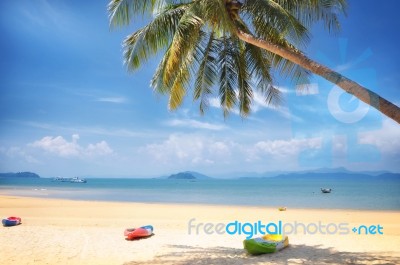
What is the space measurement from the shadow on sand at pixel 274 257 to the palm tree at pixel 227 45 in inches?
133

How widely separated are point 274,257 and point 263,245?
34 cm

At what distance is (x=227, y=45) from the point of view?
28.1ft

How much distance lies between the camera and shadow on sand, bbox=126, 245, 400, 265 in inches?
271

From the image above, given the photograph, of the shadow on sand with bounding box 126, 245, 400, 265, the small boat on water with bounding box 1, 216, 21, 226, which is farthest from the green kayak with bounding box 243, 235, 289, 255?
the small boat on water with bounding box 1, 216, 21, 226

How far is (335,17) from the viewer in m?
6.53

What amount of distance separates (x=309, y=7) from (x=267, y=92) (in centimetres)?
258

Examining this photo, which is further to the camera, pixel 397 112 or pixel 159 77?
pixel 159 77

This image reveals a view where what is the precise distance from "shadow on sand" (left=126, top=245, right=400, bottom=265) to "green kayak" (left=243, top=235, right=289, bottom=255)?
0.11 m

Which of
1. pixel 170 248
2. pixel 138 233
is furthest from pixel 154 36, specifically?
pixel 138 233

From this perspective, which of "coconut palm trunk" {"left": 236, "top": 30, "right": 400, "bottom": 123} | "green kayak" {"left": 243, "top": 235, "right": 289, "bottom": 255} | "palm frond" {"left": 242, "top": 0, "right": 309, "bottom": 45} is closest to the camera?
"coconut palm trunk" {"left": 236, "top": 30, "right": 400, "bottom": 123}

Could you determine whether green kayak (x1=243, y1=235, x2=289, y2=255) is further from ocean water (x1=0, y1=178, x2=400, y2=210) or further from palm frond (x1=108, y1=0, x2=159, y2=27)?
ocean water (x1=0, y1=178, x2=400, y2=210)

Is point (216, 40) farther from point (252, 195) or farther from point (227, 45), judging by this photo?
point (252, 195)

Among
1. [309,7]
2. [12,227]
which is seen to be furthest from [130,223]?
[309,7]

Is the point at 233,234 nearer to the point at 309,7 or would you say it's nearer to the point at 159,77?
the point at 159,77
